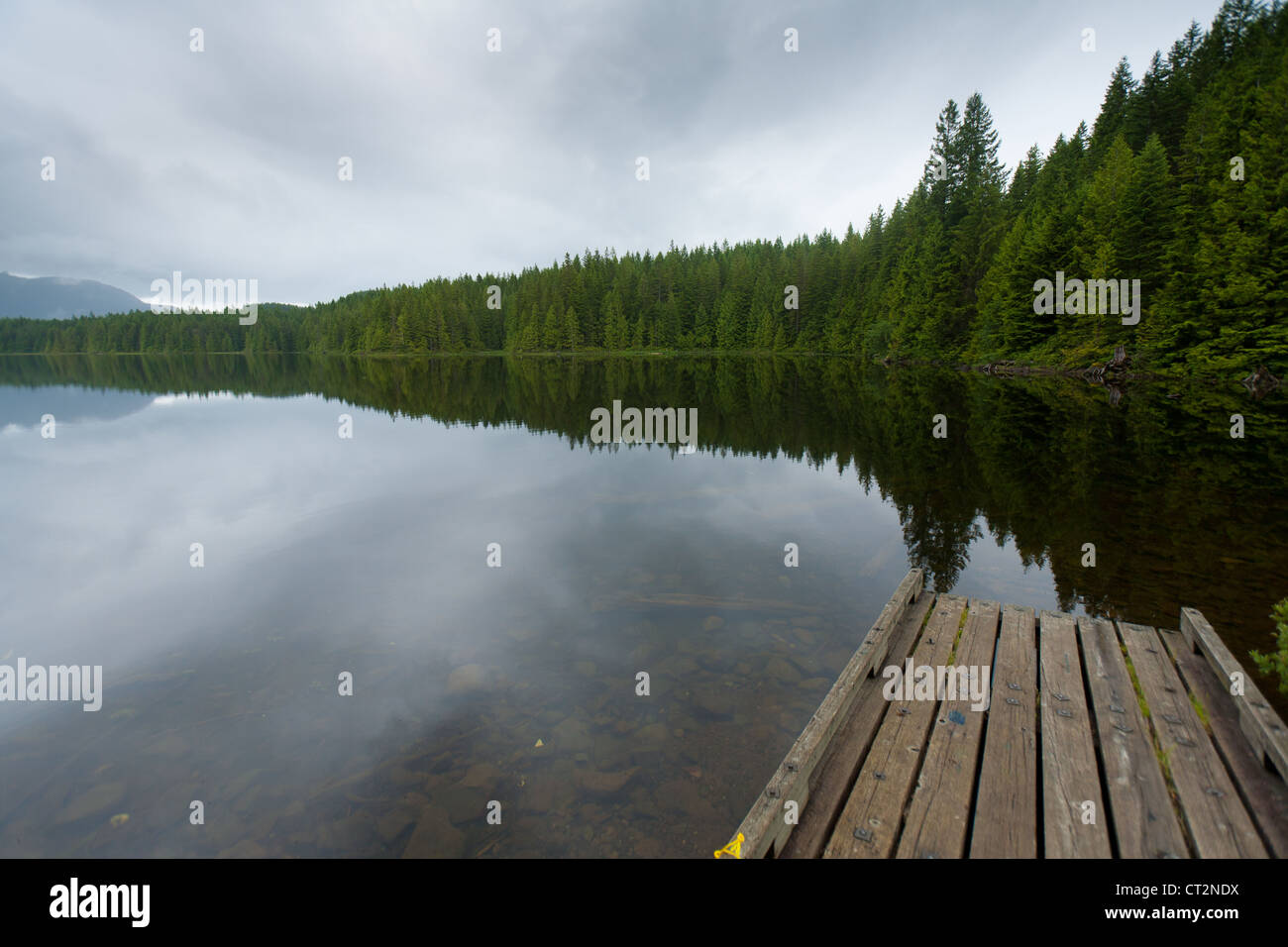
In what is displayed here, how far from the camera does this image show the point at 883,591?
10.6 meters

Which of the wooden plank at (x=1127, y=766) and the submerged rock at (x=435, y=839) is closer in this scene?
the wooden plank at (x=1127, y=766)

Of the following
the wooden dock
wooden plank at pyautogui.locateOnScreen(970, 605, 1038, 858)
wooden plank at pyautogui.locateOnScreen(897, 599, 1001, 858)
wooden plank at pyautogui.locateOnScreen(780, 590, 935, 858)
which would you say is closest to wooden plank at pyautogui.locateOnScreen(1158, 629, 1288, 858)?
the wooden dock

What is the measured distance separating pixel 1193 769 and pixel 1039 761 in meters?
1.20

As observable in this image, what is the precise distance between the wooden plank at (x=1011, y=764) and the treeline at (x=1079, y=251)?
44.6m

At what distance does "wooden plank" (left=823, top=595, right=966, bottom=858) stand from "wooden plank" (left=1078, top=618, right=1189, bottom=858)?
4.76ft

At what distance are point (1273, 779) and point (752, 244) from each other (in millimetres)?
172854

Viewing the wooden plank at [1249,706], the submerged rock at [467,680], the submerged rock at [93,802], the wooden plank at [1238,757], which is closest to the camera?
the wooden plank at [1238,757]

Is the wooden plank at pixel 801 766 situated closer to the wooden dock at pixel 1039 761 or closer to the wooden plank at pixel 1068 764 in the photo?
the wooden dock at pixel 1039 761

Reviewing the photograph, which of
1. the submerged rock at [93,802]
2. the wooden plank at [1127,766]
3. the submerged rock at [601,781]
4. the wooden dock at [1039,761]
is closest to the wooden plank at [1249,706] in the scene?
the wooden dock at [1039,761]

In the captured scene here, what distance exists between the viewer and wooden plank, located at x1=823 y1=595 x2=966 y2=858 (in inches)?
165

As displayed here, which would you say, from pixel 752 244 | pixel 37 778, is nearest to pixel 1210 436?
pixel 37 778

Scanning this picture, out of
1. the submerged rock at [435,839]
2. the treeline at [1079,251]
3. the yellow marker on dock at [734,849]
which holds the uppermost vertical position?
the treeline at [1079,251]

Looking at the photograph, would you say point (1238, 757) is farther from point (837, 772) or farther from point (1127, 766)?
point (837, 772)

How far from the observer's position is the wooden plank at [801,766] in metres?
3.94
